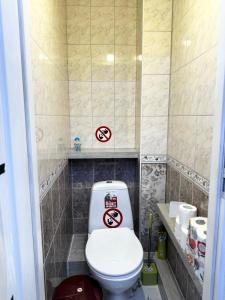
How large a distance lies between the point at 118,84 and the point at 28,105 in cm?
148

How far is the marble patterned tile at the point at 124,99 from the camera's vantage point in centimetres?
207

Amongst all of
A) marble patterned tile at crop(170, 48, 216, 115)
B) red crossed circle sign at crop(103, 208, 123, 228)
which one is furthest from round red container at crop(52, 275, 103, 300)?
marble patterned tile at crop(170, 48, 216, 115)

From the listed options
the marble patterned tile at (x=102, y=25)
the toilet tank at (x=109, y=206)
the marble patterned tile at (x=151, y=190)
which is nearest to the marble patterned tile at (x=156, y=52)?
the marble patterned tile at (x=102, y=25)

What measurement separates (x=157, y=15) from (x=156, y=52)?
0.28 metres

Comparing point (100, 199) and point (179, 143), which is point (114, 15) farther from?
point (100, 199)

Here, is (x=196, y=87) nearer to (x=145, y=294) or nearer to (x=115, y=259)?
(x=115, y=259)

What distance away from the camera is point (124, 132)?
2.13 meters

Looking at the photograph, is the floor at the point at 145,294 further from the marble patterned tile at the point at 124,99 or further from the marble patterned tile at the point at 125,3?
the marble patterned tile at the point at 125,3

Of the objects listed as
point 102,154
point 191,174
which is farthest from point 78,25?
point 191,174

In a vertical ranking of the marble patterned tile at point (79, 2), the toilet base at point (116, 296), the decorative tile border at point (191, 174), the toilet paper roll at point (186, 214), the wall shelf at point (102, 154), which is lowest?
the toilet base at point (116, 296)

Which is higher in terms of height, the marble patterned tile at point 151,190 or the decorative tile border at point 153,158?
the decorative tile border at point 153,158

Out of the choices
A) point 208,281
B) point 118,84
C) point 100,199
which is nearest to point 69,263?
point 100,199

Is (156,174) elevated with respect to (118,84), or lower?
lower

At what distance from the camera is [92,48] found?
6.55 ft
